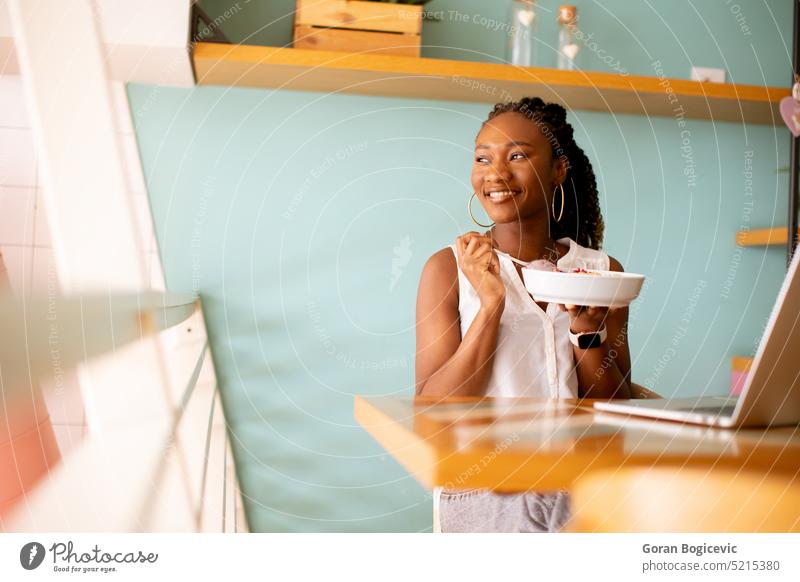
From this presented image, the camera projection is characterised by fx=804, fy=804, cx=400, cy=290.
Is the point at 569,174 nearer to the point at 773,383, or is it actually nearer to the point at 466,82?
the point at 466,82

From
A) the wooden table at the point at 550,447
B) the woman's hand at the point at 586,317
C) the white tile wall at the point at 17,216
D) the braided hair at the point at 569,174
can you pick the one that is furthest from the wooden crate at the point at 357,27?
the wooden table at the point at 550,447

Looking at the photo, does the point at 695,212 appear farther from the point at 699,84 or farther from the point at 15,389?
the point at 15,389

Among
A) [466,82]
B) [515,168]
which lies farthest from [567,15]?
[515,168]

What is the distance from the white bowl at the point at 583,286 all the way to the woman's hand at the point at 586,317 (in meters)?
0.09

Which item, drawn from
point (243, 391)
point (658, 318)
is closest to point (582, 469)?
point (243, 391)

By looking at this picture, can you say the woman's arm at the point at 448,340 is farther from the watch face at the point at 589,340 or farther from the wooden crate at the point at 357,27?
the wooden crate at the point at 357,27

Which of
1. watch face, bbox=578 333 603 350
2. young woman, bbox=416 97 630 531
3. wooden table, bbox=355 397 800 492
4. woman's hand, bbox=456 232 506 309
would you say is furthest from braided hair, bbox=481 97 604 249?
wooden table, bbox=355 397 800 492

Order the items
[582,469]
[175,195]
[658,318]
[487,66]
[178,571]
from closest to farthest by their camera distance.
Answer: [582,469] → [178,571] → [175,195] → [487,66] → [658,318]

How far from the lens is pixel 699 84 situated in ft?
3.64

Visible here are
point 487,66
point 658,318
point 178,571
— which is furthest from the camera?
point 658,318

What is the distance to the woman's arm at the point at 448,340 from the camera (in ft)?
2.58

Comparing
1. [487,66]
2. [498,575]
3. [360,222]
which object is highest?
[487,66]

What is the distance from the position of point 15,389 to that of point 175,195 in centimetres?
29

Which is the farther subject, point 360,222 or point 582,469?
point 360,222
